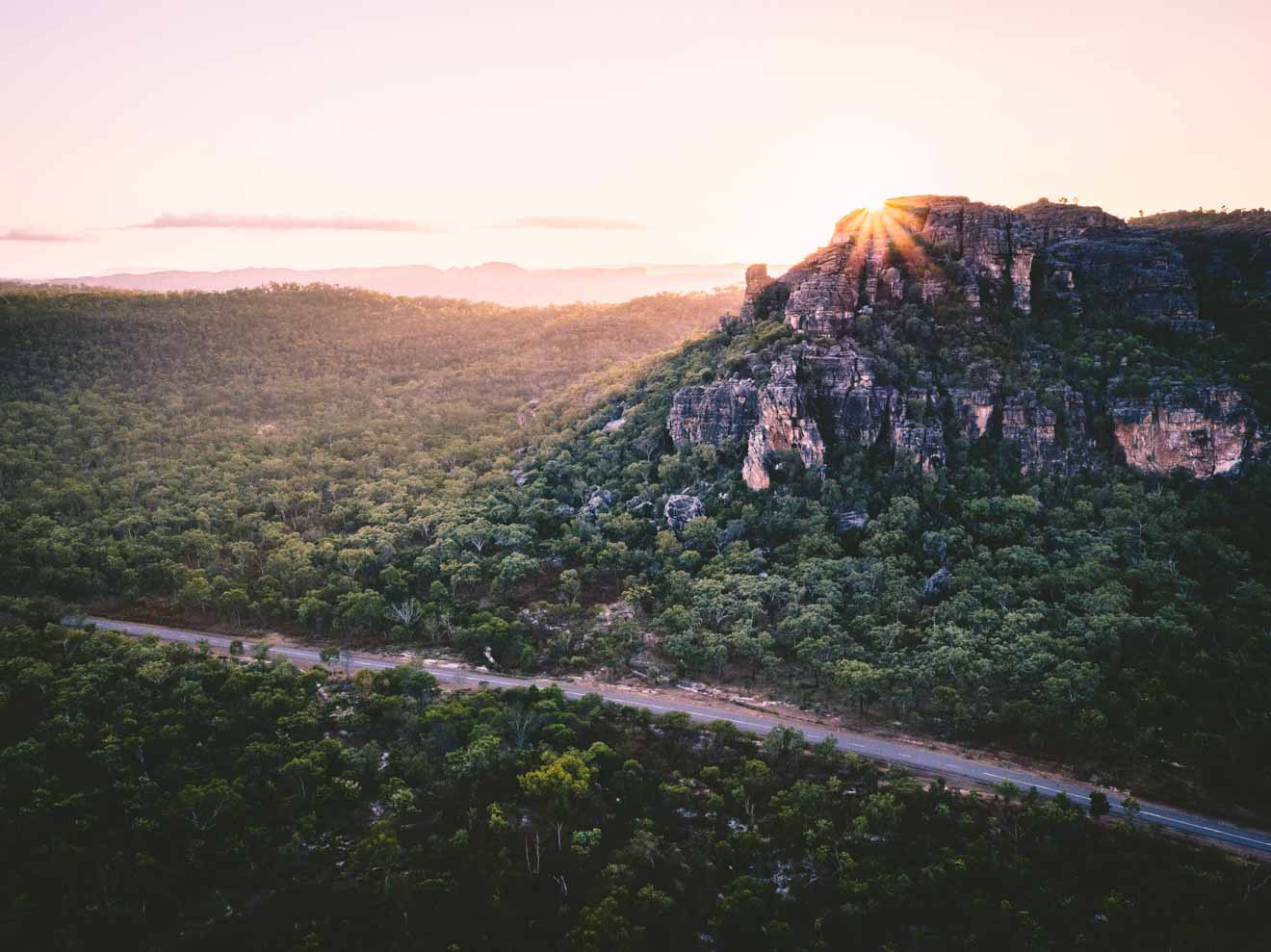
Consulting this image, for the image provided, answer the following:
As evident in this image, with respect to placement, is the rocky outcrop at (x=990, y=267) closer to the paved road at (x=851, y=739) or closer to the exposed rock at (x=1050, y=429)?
the exposed rock at (x=1050, y=429)

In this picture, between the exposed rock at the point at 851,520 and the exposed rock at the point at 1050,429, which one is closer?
the exposed rock at the point at 851,520

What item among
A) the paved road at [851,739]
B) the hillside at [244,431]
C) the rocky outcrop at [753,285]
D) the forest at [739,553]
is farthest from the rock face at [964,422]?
the hillside at [244,431]

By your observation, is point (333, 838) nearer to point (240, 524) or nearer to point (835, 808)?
point (835, 808)

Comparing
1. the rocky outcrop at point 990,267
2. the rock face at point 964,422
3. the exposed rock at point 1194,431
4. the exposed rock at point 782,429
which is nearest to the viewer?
the exposed rock at point 1194,431

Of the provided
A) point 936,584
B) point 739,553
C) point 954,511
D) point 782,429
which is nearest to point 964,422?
point 954,511

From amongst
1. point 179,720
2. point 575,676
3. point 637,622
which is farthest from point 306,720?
point 637,622
